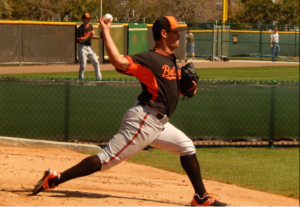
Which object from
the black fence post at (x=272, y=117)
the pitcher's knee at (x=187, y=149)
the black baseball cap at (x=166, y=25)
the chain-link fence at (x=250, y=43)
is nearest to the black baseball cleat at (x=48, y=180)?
the pitcher's knee at (x=187, y=149)

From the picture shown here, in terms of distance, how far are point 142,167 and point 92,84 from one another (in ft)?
6.24

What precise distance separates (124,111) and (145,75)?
4.22 m

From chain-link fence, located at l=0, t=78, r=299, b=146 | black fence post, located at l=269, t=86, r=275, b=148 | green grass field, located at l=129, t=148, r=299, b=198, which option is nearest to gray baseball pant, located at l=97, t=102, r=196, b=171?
green grass field, located at l=129, t=148, r=299, b=198

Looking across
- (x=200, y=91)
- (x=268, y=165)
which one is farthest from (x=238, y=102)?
(x=268, y=165)

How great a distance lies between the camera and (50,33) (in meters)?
25.0

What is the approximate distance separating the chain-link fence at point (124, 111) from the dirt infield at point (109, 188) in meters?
1.04

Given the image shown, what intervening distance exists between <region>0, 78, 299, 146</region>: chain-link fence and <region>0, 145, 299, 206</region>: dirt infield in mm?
1039

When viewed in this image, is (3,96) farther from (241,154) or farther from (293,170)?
(293,170)

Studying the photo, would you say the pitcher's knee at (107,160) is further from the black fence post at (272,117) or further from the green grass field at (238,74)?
the green grass field at (238,74)

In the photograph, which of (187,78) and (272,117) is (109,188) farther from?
(272,117)

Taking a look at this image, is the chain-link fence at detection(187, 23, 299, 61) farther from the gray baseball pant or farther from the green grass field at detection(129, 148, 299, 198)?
the gray baseball pant

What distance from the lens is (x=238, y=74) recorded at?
2159 cm

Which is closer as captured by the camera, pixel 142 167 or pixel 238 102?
pixel 142 167

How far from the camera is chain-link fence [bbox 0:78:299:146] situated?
9164mm
